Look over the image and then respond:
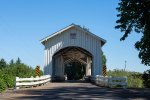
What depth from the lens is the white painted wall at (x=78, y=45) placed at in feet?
138

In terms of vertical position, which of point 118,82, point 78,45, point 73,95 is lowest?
point 73,95

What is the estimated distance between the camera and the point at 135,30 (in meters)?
34.7

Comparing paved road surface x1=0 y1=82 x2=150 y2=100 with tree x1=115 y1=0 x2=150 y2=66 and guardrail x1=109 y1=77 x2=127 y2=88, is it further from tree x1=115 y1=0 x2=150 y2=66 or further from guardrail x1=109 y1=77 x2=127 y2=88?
tree x1=115 y1=0 x2=150 y2=66

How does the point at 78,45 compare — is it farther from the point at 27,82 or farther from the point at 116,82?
the point at 27,82


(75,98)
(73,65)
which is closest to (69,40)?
(75,98)

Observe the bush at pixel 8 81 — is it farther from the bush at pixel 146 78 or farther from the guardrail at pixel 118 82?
the bush at pixel 146 78

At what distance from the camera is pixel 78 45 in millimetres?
42188

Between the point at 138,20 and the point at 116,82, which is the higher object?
the point at 138,20

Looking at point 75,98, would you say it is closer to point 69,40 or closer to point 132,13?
point 132,13

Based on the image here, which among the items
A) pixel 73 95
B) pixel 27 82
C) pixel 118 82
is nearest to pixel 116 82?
pixel 118 82

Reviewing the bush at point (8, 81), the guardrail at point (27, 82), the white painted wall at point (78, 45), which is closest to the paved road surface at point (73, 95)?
the guardrail at point (27, 82)

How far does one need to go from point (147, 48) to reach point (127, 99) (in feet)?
50.7

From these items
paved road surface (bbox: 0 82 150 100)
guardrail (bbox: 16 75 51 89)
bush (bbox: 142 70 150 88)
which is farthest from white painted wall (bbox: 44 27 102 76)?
paved road surface (bbox: 0 82 150 100)

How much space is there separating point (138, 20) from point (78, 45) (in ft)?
33.6
